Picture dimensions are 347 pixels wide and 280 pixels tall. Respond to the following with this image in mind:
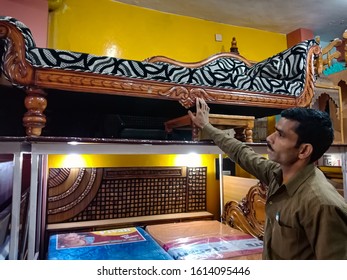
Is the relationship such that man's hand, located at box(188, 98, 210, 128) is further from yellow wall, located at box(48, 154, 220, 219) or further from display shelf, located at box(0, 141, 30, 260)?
yellow wall, located at box(48, 154, 220, 219)

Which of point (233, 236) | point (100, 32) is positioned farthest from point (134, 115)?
point (233, 236)

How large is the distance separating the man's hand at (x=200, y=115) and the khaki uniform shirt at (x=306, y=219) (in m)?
0.55

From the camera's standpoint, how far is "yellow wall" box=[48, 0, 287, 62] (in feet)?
7.53

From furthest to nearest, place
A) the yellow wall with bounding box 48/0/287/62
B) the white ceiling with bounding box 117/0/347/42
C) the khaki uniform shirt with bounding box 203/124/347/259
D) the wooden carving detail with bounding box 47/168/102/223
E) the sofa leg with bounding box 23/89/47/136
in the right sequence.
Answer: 1. the white ceiling with bounding box 117/0/347/42
2. the yellow wall with bounding box 48/0/287/62
3. the wooden carving detail with bounding box 47/168/102/223
4. the sofa leg with bounding box 23/89/47/136
5. the khaki uniform shirt with bounding box 203/124/347/259

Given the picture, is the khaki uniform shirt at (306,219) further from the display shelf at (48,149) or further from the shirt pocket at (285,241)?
the display shelf at (48,149)

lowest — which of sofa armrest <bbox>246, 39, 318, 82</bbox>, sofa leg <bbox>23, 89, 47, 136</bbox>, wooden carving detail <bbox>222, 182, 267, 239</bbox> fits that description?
wooden carving detail <bbox>222, 182, 267, 239</bbox>

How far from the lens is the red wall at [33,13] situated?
1998 millimetres

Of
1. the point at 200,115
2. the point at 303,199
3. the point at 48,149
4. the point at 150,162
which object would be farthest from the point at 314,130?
the point at 150,162

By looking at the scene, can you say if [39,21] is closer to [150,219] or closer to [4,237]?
[4,237]

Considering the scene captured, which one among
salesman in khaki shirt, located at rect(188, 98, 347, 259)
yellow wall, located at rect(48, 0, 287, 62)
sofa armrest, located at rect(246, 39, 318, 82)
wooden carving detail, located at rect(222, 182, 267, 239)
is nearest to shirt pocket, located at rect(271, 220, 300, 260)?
salesman in khaki shirt, located at rect(188, 98, 347, 259)

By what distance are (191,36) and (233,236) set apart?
216cm

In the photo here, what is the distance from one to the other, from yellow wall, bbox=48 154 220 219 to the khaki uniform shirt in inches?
66.7

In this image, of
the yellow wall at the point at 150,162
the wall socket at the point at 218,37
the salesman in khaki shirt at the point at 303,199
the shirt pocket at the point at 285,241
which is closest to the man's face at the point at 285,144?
the salesman in khaki shirt at the point at 303,199
